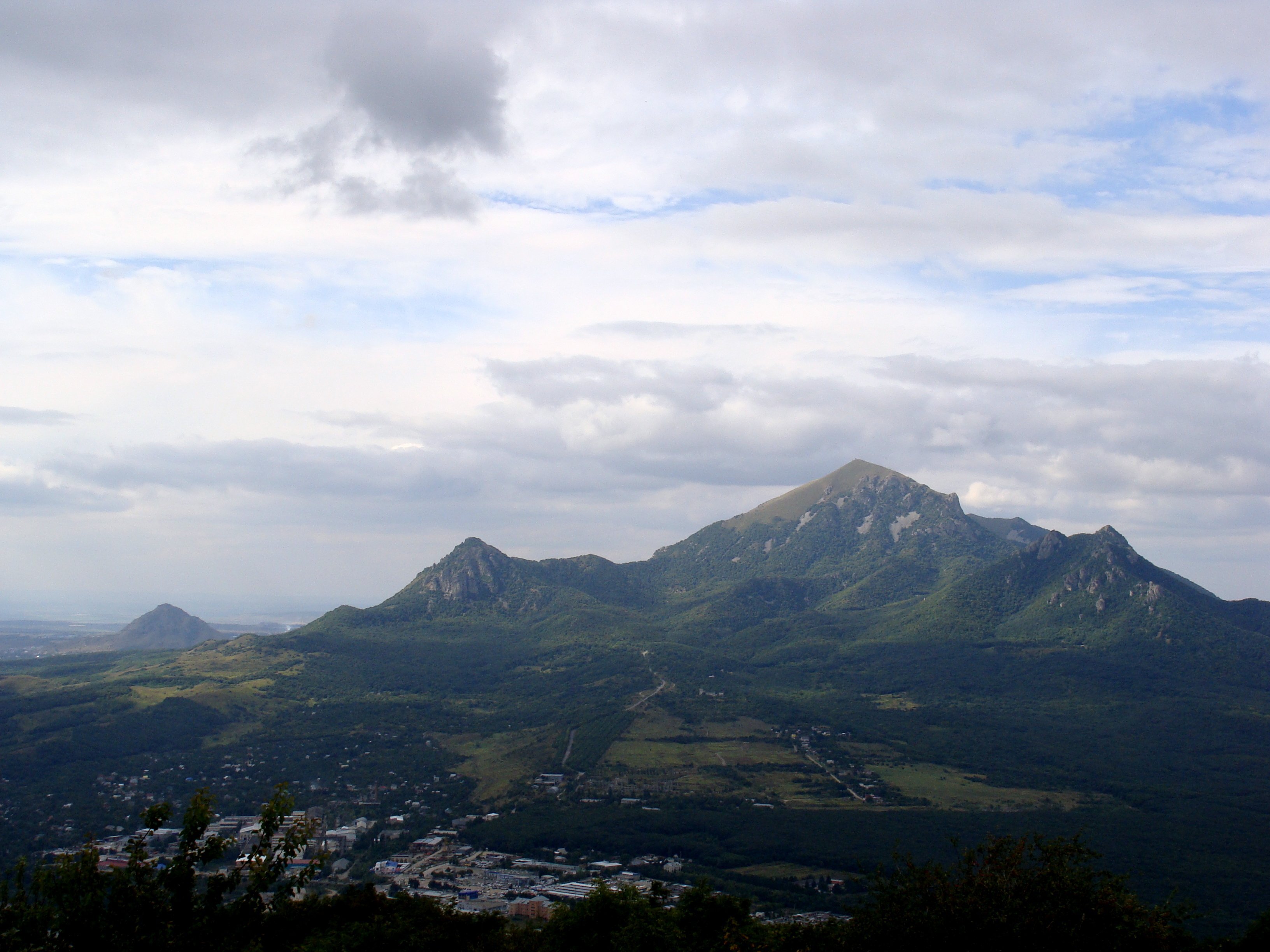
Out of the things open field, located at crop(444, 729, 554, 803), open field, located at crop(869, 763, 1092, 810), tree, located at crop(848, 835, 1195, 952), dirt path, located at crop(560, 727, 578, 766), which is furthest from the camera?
dirt path, located at crop(560, 727, 578, 766)

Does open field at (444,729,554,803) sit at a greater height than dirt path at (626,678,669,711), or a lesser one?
lesser

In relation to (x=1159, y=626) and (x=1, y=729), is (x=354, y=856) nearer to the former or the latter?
(x=1, y=729)

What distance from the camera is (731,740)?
425 ft

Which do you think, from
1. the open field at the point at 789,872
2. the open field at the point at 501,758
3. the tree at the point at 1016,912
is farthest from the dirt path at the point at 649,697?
the tree at the point at 1016,912

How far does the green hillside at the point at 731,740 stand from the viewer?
87.2 meters

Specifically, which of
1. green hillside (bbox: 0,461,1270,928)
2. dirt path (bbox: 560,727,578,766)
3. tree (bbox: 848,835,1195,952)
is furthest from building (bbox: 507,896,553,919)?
dirt path (bbox: 560,727,578,766)

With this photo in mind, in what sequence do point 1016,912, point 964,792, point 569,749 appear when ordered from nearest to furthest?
point 1016,912
point 964,792
point 569,749

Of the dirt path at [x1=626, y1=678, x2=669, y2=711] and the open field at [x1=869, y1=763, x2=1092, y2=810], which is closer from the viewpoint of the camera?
the open field at [x1=869, y1=763, x2=1092, y2=810]

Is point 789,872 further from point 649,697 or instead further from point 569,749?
point 649,697

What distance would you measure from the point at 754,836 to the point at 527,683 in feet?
303

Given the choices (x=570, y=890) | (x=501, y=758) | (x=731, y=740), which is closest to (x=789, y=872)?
(x=570, y=890)

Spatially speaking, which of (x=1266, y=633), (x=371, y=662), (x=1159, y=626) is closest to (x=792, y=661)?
(x=1159, y=626)

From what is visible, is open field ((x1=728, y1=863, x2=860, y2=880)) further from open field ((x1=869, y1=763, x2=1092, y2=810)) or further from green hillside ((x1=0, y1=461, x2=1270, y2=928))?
open field ((x1=869, y1=763, x2=1092, y2=810))

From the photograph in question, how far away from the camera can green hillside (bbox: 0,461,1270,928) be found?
286ft
